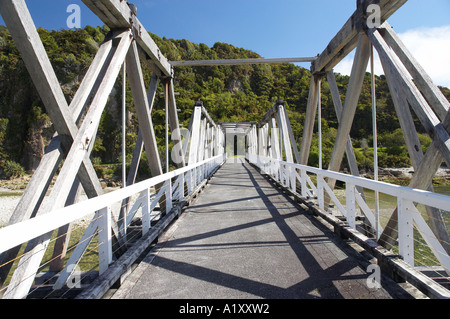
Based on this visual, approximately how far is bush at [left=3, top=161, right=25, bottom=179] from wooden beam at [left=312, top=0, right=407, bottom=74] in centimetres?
3735

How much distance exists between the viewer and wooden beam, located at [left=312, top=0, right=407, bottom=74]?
2.51 metres

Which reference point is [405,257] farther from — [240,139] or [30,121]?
[240,139]

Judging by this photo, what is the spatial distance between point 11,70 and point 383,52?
47891 mm

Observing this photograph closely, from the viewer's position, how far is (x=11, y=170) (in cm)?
3061

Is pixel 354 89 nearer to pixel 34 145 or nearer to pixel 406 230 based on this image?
pixel 406 230

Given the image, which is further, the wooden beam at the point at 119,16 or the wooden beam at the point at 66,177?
the wooden beam at the point at 119,16

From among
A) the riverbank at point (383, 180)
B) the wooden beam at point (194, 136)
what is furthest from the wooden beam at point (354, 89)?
the riverbank at point (383, 180)

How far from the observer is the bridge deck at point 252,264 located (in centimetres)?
194

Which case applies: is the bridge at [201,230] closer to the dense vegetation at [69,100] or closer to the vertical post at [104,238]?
the vertical post at [104,238]

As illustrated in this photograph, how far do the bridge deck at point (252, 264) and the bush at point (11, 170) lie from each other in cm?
3609

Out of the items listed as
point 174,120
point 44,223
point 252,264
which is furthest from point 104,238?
point 174,120

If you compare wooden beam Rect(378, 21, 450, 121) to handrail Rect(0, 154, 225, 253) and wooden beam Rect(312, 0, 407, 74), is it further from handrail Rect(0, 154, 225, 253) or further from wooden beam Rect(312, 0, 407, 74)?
handrail Rect(0, 154, 225, 253)
